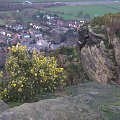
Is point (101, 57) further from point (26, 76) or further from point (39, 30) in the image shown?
point (39, 30)

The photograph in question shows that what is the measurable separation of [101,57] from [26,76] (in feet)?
15.4

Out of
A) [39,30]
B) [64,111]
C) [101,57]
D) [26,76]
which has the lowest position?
[39,30]

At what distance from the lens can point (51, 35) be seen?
2421 inches

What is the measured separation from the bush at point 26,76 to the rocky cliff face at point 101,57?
369 cm

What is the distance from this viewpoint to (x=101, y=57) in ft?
42.2

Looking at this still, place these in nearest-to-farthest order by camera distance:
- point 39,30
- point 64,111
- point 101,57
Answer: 1. point 64,111
2. point 101,57
3. point 39,30

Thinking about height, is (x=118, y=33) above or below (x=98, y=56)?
above

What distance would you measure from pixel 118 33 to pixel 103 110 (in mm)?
6594

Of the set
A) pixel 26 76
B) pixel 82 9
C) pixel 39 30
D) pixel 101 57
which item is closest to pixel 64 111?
pixel 26 76

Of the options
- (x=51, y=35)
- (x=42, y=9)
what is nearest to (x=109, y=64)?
(x=51, y=35)

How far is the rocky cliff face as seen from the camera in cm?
1266

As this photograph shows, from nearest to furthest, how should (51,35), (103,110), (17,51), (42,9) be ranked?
(103,110) → (17,51) → (51,35) → (42,9)

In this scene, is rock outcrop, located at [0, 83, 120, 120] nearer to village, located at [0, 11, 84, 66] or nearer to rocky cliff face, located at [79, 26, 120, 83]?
rocky cliff face, located at [79, 26, 120, 83]

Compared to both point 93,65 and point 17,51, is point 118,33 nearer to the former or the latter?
point 93,65
